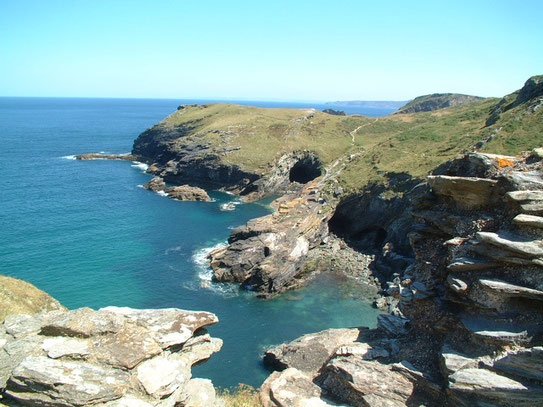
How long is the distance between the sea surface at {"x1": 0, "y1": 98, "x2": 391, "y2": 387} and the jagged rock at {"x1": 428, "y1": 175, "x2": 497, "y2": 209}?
70.0ft

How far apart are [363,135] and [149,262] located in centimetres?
9289

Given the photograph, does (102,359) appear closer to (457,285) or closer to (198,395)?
(198,395)

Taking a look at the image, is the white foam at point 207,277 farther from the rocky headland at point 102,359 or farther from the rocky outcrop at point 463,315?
the rocky headland at point 102,359

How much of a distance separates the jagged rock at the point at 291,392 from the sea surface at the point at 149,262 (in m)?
7.65

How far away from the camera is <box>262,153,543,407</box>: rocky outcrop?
703 inches

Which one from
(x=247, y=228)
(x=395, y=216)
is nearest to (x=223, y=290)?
(x=247, y=228)

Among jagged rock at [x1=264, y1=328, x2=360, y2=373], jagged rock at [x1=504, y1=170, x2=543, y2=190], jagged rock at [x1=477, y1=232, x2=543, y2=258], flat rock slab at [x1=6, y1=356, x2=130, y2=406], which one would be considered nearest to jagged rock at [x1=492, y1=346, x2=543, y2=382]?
jagged rock at [x1=477, y1=232, x2=543, y2=258]

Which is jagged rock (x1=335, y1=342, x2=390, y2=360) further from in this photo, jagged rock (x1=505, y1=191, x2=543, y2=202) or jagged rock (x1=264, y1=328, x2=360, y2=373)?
jagged rock (x1=505, y1=191, x2=543, y2=202)

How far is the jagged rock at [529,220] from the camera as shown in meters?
18.1

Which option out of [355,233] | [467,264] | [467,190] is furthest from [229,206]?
[467,264]

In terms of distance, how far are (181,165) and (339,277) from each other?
229ft

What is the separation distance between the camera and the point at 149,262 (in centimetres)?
5328

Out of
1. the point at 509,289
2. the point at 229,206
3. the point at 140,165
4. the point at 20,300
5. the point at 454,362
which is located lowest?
the point at 229,206

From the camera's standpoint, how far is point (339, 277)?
5119 cm
